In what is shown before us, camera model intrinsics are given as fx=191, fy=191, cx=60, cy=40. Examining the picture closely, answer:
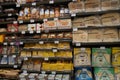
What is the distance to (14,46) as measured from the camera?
484 cm

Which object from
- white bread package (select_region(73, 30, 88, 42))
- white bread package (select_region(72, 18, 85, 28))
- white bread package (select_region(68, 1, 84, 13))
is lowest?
white bread package (select_region(73, 30, 88, 42))

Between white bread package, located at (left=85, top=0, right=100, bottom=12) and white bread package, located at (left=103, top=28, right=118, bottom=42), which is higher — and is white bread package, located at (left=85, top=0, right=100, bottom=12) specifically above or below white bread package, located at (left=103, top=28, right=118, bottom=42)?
above

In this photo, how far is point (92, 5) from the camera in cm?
419

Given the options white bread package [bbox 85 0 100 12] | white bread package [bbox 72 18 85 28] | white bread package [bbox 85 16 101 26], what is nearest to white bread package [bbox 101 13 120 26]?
white bread package [bbox 85 16 101 26]

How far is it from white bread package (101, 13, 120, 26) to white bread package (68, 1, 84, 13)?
51 cm

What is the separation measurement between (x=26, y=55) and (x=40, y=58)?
0.37 m

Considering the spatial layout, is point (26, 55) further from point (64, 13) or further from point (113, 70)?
point (113, 70)

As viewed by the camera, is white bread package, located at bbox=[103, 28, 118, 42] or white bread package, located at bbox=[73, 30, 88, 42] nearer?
white bread package, located at bbox=[103, 28, 118, 42]

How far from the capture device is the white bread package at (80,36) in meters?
4.24

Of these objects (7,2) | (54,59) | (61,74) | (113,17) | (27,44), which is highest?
(7,2)

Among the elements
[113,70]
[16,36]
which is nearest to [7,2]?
[16,36]

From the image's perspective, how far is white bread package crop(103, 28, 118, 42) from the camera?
4.05 metres

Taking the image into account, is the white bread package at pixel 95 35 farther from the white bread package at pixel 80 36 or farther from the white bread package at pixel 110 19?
the white bread package at pixel 110 19

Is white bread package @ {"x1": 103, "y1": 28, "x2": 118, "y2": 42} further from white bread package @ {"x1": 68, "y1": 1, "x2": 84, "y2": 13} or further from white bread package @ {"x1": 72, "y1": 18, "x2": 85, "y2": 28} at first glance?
white bread package @ {"x1": 68, "y1": 1, "x2": 84, "y2": 13}
